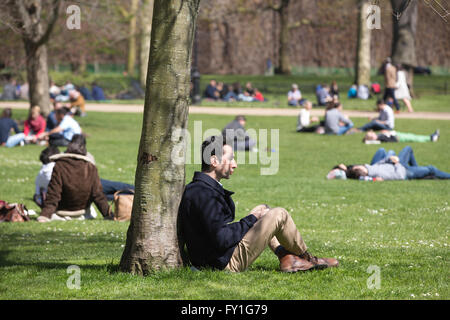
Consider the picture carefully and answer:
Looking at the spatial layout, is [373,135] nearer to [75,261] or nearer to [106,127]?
[106,127]

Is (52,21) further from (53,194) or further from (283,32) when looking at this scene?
(283,32)

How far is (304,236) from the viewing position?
380 inches

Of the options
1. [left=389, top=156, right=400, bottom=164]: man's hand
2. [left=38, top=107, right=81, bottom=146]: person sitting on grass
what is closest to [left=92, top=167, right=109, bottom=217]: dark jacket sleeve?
[left=389, top=156, right=400, bottom=164]: man's hand

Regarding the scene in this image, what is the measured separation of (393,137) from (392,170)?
255 inches

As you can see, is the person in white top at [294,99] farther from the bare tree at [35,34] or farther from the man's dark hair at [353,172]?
the man's dark hair at [353,172]

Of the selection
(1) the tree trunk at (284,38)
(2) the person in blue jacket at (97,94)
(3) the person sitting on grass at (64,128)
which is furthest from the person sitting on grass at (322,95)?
(3) the person sitting on grass at (64,128)

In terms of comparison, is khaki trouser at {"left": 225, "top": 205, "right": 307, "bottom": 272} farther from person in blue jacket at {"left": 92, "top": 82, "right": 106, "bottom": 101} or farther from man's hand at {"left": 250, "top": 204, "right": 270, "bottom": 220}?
person in blue jacket at {"left": 92, "top": 82, "right": 106, "bottom": 101}

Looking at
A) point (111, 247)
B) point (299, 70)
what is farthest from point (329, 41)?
point (111, 247)

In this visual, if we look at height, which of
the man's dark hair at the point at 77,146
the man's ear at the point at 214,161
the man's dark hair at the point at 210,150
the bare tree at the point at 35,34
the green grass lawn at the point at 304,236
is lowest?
the green grass lawn at the point at 304,236

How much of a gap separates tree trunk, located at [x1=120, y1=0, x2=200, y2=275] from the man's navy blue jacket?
0.16m

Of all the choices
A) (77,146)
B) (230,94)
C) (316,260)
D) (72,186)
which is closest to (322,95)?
(230,94)

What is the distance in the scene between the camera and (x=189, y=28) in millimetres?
6715

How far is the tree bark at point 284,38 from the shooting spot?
47553 mm

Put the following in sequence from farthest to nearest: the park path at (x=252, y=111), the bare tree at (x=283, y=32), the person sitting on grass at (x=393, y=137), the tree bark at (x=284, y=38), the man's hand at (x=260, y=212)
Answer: the tree bark at (x=284, y=38), the bare tree at (x=283, y=32), the park path at (x=252, y=111), the person sitting on grass at (x=393, y=137), the man's hand at (x=260, y=212)
